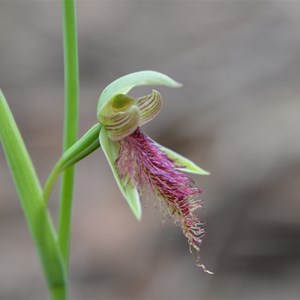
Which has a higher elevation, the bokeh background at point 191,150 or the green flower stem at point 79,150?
the green flower stem at point 79,150

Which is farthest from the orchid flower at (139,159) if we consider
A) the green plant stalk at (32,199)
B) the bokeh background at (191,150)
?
the bokeh background at (191,150)

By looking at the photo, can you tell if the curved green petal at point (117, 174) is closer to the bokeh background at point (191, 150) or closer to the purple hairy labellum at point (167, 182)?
the purple hairy labellum at point (167, 182)

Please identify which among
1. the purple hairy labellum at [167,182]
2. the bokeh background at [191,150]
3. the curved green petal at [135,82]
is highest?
the curved green petal at [135,82]

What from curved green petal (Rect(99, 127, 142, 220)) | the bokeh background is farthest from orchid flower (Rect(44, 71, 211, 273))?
the bokeh background

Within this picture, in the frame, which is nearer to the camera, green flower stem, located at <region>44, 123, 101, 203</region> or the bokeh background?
green flower stem, located at <region>44, 123, 101, 203</region>

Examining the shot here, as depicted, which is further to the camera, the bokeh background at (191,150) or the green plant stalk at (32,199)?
the bokeh background at (191,150)

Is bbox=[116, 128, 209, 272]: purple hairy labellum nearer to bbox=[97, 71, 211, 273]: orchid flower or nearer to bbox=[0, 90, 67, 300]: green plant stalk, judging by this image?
bbox=[97, 71, 211, 273]: orchid flower

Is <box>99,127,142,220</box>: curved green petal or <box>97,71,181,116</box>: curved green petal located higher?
<box>97,71,181,116</box>: curved green petal
